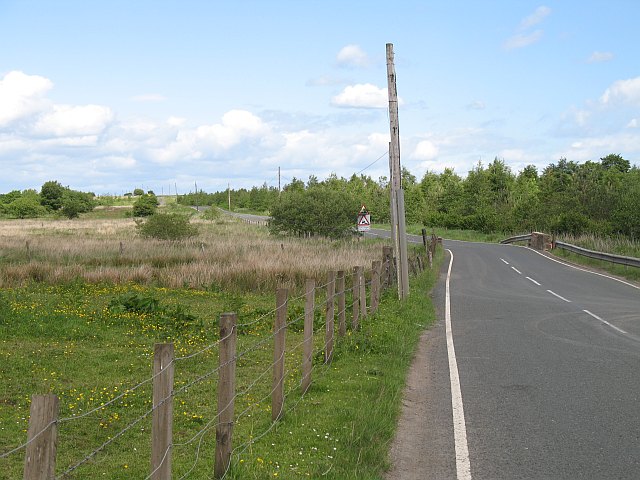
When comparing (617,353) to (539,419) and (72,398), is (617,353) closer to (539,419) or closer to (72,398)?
(539,419)

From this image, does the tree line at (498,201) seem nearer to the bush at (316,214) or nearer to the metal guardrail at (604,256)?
the bush at (316,214)

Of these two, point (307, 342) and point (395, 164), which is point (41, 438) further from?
point (395, 164)

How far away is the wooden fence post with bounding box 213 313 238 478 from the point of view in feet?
18.7

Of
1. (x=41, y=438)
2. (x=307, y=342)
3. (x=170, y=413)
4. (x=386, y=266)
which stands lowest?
(x=307, y=342)

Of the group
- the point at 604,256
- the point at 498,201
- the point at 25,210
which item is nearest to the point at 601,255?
the point at 604,256

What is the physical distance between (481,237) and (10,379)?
63728 millimetres

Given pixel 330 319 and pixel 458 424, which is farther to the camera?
pixel 330 319

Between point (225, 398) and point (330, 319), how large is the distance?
15.8 feet

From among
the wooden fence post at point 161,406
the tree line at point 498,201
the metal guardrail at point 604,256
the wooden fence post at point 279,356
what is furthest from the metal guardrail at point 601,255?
the wooden fence post at point 161,406

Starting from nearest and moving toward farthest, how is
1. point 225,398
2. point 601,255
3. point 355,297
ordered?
point 225,398 → point 355,297 → point 601,255

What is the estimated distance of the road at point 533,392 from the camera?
6.53 metres

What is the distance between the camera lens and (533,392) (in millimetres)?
9242

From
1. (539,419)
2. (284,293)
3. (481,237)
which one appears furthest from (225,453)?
(481,237)

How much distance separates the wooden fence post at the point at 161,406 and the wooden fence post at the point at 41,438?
1.19m
